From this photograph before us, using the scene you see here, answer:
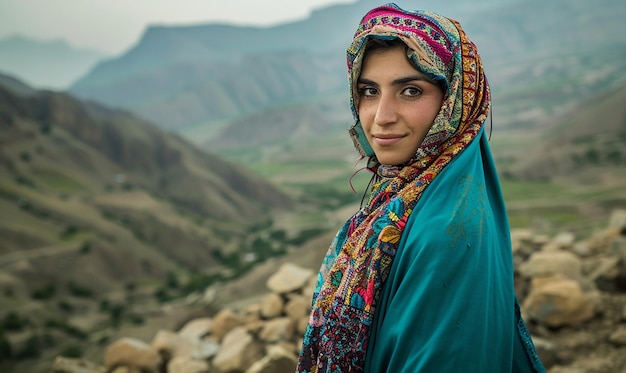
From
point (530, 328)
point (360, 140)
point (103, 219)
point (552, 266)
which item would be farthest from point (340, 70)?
point (360, 140)

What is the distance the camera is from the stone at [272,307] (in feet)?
18.1

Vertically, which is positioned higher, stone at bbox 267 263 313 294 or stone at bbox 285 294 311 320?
stone at bbox 267 263 313 294

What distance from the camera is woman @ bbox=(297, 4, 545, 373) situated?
3.94 ft

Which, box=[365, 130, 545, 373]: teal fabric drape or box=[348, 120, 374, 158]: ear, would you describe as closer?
box=[365, 130, 545, 373]: teal fabric drape

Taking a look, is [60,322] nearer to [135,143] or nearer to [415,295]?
[415,295]

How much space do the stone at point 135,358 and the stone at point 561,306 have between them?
3805 mm

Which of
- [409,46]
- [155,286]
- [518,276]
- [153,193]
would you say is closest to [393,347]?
[409,46]

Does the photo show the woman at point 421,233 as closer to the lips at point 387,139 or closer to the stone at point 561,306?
the lips at point 387,139

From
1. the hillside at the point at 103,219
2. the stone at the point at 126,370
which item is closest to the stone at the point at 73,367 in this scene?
the stone at the point at 126,370

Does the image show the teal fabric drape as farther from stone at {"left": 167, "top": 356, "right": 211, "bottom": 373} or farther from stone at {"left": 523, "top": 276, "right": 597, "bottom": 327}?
stone at {"left": 167, "top": 356, "right": 211, "bottom": 373}

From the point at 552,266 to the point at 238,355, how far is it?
355 centimetres

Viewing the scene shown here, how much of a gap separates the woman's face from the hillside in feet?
51.2

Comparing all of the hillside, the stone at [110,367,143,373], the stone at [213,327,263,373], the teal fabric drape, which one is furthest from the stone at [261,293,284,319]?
the hillside

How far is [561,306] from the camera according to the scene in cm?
447
